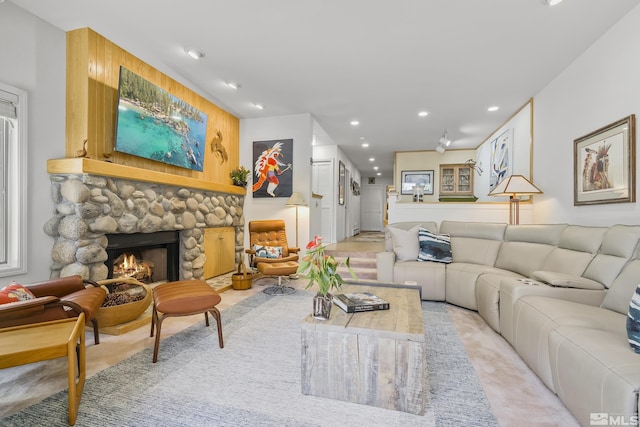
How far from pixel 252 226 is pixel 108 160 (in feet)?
6.08

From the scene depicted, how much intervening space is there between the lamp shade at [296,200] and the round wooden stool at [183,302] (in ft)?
7.36

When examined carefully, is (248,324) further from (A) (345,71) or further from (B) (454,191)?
(B) (454,191)

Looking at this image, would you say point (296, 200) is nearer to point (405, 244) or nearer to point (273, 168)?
point (273, 168)

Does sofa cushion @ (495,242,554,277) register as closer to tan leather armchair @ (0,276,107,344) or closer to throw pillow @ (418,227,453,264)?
throw pillow @ (418,227,453,264)

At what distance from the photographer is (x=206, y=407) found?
1.46 m

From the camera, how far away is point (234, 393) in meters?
1.58

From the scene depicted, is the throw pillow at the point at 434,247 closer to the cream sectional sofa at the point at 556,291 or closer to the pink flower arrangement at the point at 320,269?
the cream sectional sofa at the point at 556,291

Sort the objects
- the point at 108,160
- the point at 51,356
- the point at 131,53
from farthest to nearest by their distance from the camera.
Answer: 1. the point at 131,53
2. the point at 108,160
3. the point at 51,356

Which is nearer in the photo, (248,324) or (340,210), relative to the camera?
(248,324)

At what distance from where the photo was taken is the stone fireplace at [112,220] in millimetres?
2467

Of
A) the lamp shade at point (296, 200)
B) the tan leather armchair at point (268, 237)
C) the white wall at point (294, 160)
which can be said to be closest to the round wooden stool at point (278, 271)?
the tan leather armchair at point (268, 237)

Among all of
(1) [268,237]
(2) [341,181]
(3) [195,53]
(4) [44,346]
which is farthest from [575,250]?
(2) [341,181]

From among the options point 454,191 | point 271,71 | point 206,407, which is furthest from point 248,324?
point 454,191

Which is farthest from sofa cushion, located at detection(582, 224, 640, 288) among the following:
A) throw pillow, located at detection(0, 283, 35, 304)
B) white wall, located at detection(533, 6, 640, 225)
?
throw pillow, located at detection(0, 283, 35, 304)
